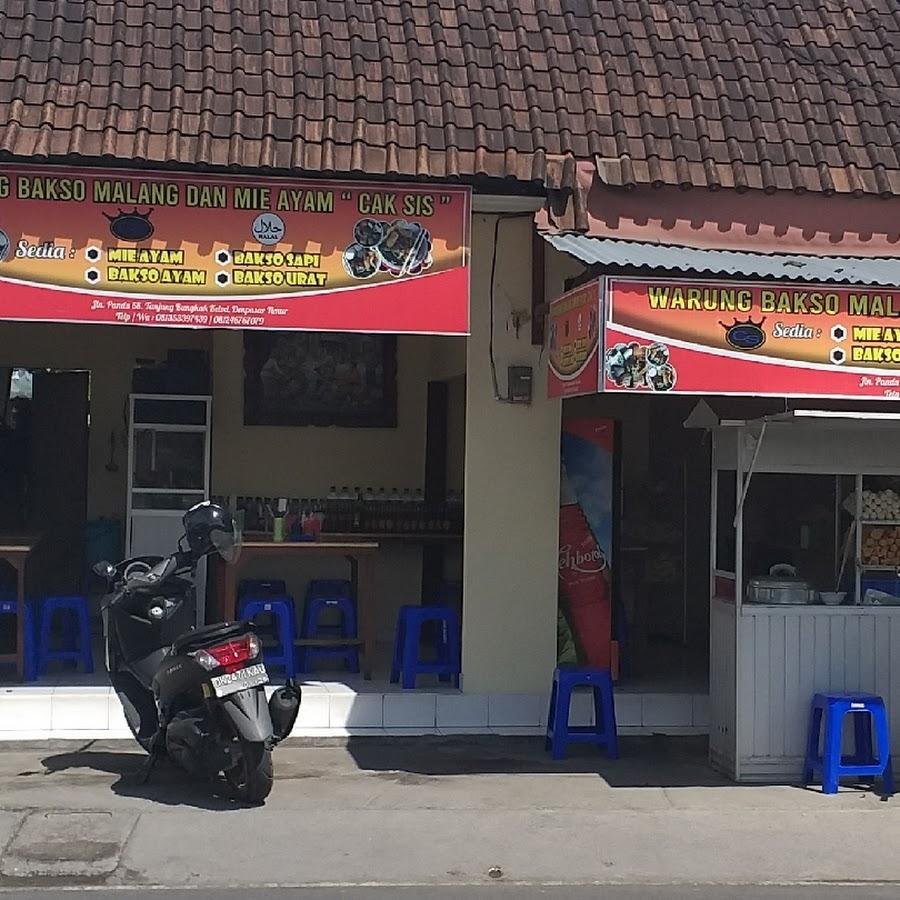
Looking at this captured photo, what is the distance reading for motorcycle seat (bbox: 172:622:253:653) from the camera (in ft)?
23.7

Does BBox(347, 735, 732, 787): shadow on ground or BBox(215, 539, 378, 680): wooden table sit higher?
BBox(215, 539, 378, 680): wooden table

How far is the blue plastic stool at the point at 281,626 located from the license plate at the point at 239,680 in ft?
7.49

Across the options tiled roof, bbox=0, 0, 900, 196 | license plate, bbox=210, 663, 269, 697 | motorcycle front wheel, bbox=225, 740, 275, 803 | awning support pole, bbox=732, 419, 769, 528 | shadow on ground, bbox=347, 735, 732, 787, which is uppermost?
tiled roof, bbox=0, 0, 900, 196

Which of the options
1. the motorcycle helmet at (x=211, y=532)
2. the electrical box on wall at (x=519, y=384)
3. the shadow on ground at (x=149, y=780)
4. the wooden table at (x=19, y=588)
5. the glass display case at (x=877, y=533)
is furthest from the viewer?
the wooden table at (x=19, y=588)

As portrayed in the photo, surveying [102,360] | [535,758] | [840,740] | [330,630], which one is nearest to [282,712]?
[535,758]

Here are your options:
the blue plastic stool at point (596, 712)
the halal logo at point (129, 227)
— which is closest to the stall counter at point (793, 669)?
the blue plastic stool at point (596, 712)

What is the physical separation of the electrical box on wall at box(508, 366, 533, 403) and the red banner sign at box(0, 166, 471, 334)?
99cm

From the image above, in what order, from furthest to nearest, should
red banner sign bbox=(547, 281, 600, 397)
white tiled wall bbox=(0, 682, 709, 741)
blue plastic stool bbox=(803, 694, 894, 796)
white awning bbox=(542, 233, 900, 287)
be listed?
white tiled wall bbox=(0, 682, 709, 741), white awning bbox=(542, 233, 900, 287), blue plastic stool bbox=(803, 694, 894, 796), red banner sign bbox=(547, 281, 600, 397)

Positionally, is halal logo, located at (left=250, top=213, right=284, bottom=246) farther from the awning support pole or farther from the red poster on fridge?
the awning support pole

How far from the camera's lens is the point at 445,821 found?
277 inches

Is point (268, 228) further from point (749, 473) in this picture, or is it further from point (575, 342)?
point (749, 473)

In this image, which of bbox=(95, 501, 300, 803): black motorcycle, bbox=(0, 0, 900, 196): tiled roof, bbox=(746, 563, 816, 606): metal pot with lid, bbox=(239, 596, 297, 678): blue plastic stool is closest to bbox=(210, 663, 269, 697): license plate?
bbox=(95, 501, 300, 803): black motorcycle

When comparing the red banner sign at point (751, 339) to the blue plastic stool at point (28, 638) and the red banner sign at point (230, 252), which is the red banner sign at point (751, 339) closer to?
the red banner sign at point (230, 252)

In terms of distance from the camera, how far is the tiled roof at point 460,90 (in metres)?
8.48
